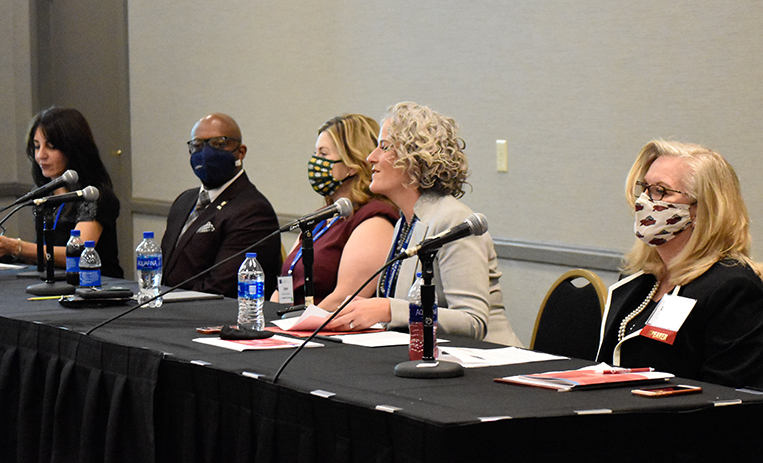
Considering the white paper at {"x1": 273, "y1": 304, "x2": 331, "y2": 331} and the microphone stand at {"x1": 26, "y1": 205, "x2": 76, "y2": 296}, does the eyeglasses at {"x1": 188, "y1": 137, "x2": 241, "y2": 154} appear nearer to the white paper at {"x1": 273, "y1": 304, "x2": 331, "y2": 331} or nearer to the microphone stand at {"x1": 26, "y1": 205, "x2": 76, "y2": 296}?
the microphone stand at {"x1": 26, "y1": 205, "x2": 76, "y2": 296}

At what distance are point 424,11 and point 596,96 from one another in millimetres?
1089

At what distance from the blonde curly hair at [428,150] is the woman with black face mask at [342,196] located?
430 millimetres

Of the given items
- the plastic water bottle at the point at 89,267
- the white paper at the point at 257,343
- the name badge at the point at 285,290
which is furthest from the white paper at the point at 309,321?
the plastic water bottle at the point at 89,267

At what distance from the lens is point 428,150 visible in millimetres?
2645

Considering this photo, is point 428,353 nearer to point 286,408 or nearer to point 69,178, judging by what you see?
point 286,408

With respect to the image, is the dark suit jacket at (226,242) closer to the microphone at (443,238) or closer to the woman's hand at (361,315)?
the woman's hand at (361,315)

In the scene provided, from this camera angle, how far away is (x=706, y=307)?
201 centimetres

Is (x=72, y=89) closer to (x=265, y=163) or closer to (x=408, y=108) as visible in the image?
(x=265, y=163)

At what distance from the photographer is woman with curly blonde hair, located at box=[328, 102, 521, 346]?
247 centimetres

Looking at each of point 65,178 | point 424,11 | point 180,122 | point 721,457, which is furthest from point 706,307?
point 180,122

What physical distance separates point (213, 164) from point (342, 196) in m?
0.68

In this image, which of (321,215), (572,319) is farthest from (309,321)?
(572,319)

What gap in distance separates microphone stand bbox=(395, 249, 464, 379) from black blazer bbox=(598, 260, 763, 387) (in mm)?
551

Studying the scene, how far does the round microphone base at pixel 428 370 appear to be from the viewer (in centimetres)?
178
